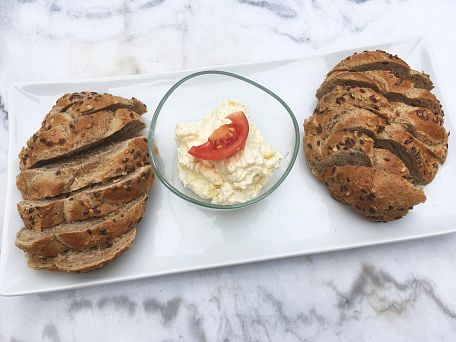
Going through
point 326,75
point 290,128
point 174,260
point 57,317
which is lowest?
point 57,317

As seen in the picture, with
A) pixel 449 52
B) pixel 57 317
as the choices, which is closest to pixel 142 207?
pixel 57 317

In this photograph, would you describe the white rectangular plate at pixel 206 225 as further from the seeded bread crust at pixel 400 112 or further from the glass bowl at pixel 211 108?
the seeded bread crust at pixel 400 112

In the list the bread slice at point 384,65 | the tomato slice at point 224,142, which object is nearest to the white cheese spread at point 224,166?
the tomato slice at point 224,142

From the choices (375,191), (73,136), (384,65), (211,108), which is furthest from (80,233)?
(384,65)

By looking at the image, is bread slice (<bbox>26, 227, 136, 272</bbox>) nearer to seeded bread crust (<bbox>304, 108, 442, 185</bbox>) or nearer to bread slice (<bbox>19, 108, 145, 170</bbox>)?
bread slice (<bbox>19, 108, 145, 170</bbox>)

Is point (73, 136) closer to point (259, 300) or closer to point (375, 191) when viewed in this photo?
point (259, 300)

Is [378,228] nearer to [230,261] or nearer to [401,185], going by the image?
[401,185]
